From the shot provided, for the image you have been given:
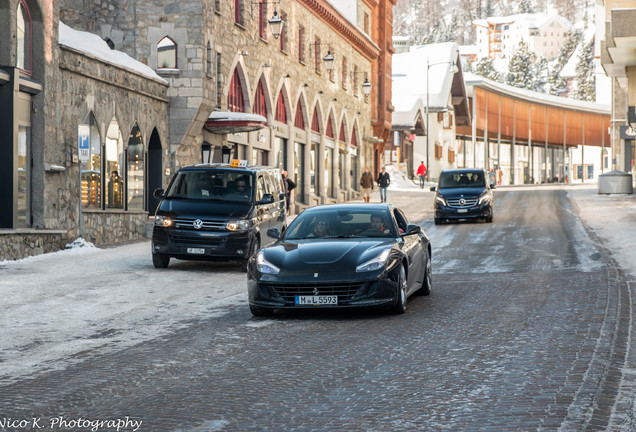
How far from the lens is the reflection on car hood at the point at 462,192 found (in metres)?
31.0

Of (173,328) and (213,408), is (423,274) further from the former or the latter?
(213,408)

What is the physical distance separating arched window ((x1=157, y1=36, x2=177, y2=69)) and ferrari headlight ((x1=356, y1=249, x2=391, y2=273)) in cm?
1968

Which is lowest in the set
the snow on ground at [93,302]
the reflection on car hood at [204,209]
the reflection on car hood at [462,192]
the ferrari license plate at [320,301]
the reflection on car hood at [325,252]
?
the snow on ground at [93,302]

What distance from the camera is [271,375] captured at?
756 cm

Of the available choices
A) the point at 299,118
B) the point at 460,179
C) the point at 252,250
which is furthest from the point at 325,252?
the point at 299,118

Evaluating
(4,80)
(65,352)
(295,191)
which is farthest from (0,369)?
(295,191)

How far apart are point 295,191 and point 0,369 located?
35394 millimetres

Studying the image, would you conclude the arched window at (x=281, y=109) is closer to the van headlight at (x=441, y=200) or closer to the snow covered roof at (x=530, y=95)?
the van headlight at (x=441, y=200)

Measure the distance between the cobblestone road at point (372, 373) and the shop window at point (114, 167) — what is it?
1374 cm

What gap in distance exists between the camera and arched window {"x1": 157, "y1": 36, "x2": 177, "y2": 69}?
29.3 meters

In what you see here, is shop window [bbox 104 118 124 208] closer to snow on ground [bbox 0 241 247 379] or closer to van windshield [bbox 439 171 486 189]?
snow on ground [bbox 0 241 247 379]

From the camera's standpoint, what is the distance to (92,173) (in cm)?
2430

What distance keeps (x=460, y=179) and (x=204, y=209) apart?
16.3 m

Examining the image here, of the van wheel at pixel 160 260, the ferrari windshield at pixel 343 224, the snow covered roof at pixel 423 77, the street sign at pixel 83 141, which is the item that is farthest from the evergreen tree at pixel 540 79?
the ferrari windshield at pixel 343 224
